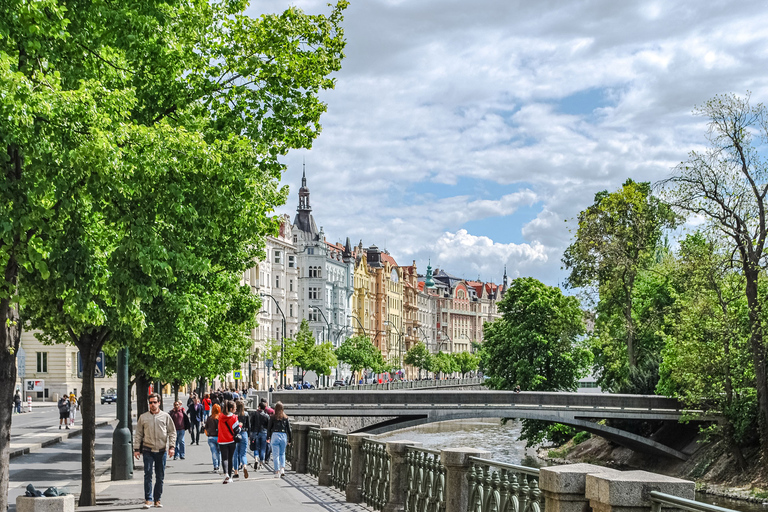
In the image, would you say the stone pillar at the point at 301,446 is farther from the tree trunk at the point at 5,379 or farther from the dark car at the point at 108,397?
the dark car at the point at 108,397

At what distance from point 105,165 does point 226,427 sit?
1131cm

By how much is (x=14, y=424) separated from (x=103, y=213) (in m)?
40.4

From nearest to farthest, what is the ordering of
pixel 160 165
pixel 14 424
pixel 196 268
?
pixel 160 165, pixel 196 268, pixel 14 424

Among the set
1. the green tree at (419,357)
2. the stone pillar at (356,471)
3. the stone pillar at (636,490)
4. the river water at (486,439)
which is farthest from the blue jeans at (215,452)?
the green tree at (419,357)

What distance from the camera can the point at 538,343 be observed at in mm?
63531

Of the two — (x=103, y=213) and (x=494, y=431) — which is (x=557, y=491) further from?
(x=494, y=431)

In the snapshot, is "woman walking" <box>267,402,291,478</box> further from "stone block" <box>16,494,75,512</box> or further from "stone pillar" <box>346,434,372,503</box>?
"stone block" <box>16,494,75,512</box>

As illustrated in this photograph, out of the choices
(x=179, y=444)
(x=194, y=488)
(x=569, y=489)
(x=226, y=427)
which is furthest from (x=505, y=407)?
(x=569, y=489)

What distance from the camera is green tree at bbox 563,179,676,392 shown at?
181 feet

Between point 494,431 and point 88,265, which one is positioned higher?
point 88,265

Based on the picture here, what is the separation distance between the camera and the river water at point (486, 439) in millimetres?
43031

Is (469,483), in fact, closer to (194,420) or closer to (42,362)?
(194,420)

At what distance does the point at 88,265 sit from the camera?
35.8 ft

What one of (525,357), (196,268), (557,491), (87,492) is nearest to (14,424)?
(525,357)
